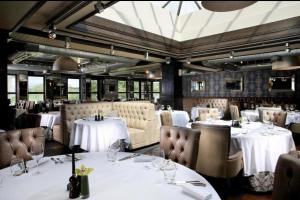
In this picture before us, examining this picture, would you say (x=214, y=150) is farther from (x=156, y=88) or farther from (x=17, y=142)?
(x=156, y=88)

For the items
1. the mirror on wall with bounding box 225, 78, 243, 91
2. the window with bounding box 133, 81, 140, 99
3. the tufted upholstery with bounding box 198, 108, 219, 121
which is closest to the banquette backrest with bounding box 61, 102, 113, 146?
the tufted upholstery with bounding box 198, 108, 219, 121

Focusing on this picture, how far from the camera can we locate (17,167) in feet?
4.93

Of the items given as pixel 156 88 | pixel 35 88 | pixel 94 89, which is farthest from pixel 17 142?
pixel 156 88

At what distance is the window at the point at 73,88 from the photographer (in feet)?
42.6

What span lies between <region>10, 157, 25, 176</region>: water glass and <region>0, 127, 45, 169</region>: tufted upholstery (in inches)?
20.5

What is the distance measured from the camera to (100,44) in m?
4.38

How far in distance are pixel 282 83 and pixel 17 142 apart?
10.8 m

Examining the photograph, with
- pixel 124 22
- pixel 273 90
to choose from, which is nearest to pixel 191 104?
pixel 273 90

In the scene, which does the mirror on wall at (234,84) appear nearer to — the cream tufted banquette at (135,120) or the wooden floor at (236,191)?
the cream tufted banquette at (135,120)

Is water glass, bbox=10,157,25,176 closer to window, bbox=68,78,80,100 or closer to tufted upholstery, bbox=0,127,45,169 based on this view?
tufted upholstery, bbox=0,127,45,169

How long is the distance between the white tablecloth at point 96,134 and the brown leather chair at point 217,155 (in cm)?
199

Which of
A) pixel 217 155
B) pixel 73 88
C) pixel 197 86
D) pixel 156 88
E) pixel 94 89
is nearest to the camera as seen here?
pixel 217 155

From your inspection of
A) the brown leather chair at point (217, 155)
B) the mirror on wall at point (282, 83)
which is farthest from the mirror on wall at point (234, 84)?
the brown leather chair at point (217, 155)

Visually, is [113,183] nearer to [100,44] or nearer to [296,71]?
[100,44]
